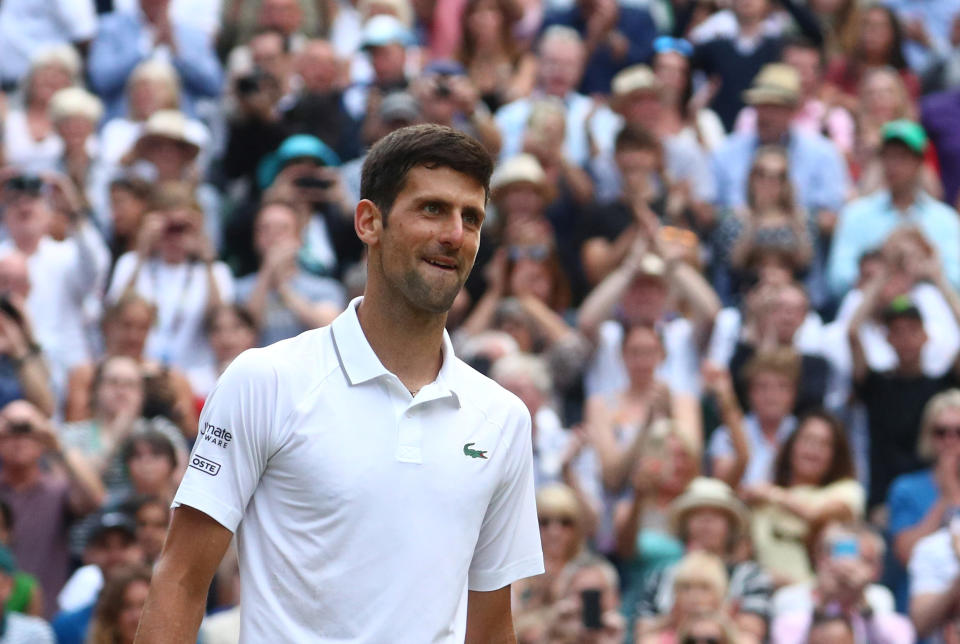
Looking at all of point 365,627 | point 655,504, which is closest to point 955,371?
point 655,504

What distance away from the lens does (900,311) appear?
10297mm

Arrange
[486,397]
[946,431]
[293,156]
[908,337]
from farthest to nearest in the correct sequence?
[293,156] < [908,337] < [946,431] < [486,397]

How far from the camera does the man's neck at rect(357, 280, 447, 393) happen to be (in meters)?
3.77

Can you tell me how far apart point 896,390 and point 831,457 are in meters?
0.94

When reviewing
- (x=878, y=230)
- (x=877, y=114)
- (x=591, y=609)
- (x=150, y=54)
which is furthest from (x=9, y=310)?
(x=877, y=114)

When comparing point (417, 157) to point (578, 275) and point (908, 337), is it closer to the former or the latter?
point (908, 337)

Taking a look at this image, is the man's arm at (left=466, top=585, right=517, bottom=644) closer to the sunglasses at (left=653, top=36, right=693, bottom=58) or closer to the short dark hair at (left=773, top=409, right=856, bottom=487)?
the short dark hair at (left=773, top=409, right=856, bottom=487)

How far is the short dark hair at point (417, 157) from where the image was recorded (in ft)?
12.1

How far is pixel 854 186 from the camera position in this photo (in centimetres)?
1278

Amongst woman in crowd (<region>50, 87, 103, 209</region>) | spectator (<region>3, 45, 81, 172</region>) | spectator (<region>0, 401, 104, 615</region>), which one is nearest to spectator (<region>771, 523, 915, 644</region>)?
spectator (<region>0, 401, 104, 615</region>)

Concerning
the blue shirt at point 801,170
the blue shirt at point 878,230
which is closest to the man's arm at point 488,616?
the blue shirt at point 878,230

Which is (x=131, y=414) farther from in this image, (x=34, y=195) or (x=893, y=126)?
(x=893, y=126)

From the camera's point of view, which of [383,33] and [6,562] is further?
[383,33]

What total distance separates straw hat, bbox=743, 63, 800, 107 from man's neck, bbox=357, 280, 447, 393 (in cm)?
905
